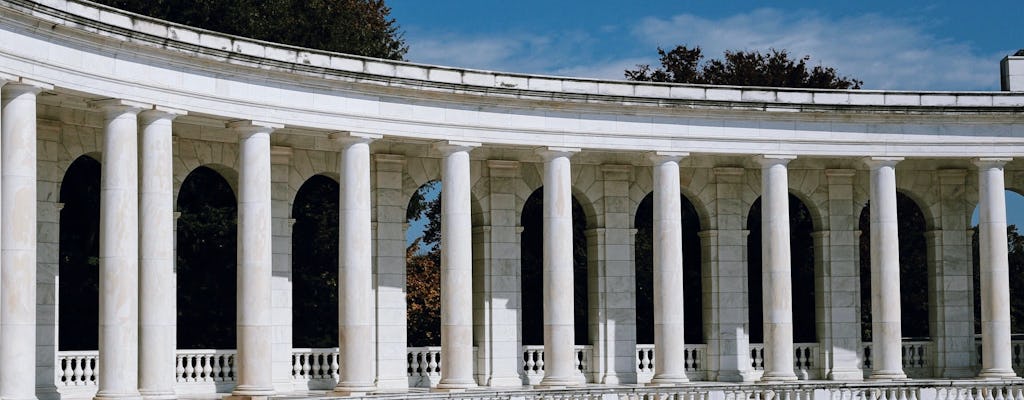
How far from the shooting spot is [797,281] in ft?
456

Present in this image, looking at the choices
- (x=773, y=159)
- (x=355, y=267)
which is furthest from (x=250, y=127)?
(x=773, y=159)

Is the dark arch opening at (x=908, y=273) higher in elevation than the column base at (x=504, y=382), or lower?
higher

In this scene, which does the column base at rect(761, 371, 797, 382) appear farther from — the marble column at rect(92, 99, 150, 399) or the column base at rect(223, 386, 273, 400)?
the marble column at rect(92, 99, 150, 399)

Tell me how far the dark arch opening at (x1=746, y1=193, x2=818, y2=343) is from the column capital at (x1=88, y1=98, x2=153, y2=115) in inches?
2684

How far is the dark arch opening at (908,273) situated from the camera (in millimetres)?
142875

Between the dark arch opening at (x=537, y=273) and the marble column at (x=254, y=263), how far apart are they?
156 ft

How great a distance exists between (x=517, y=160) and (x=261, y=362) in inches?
1088

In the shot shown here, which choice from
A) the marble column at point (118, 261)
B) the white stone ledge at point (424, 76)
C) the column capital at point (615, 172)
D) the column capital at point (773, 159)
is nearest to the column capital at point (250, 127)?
the white stone ledge at point (424, 76)

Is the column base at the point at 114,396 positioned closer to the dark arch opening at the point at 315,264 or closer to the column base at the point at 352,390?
the column base at the point at 352,390

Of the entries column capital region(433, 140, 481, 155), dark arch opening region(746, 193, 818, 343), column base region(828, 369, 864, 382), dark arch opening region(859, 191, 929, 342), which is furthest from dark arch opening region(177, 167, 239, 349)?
dark arch opening region(859, 191, 929, 342)

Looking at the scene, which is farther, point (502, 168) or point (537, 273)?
point (537, 273)

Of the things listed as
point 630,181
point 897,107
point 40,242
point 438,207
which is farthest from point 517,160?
point 438,207

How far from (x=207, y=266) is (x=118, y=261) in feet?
163

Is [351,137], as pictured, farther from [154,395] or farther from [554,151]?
[154,395]
